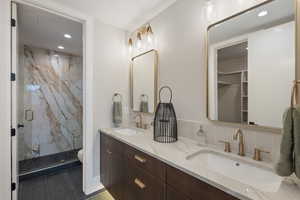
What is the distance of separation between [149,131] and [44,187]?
1.75 m

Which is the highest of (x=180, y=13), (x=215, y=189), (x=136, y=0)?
(x=136, y=0)

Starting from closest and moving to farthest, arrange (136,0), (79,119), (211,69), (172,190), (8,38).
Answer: (172,190) < (211,69) < (8,38) < (136,0) < (79,119)

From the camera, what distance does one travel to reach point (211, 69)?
1.32 m

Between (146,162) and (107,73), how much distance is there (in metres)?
1.50

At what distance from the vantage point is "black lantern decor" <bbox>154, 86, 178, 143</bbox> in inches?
59.8

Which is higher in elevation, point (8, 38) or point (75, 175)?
point (8, 38)

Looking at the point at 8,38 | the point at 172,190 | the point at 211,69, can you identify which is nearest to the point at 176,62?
the point at 211,69

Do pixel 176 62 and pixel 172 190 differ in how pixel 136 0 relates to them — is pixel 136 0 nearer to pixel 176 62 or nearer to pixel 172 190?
pixel 176 62

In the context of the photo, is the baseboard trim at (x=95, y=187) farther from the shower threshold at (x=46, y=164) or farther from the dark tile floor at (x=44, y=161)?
the dark tile floor at (x=44, y=161)

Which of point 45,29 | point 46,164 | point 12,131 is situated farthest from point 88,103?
point 46,164

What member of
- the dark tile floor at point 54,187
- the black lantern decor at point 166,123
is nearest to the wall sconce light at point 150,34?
the black lantern decor at point 166,123

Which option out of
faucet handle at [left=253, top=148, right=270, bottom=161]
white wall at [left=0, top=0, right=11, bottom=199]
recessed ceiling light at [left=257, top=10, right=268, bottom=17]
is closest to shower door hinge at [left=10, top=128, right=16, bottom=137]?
white wall at [left=0, top=0, right=11, bottom=199]

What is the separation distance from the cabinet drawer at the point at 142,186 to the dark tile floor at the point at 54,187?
2.89 feet

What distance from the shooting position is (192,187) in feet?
2.78
